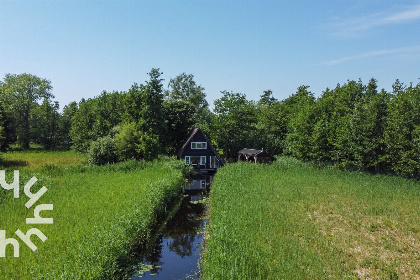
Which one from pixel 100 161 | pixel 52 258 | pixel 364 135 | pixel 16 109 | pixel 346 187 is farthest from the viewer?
pixel 16 109

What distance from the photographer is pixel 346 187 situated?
2339cm

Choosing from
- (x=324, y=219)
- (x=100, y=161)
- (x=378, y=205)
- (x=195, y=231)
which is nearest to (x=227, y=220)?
(x=195, y=231)

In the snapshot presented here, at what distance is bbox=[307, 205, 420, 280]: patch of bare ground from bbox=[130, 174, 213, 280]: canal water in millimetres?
6653

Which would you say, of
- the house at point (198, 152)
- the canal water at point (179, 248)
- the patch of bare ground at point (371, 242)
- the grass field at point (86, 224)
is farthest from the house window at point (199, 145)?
the patch of bare ground at point (371, 242)

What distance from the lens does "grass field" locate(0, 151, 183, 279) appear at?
29.7ft

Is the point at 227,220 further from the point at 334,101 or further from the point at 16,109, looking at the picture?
the point at 16,109

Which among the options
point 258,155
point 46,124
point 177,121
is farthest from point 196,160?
point 46,124

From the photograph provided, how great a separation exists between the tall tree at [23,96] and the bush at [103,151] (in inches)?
1385

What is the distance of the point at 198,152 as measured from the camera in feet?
136

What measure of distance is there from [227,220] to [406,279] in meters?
7.47

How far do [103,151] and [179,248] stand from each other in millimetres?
24726

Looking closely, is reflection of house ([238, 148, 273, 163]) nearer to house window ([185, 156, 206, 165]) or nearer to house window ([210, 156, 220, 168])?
house window ([210, 156, 220, 168])

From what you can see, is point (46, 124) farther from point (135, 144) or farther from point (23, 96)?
point (135, 144)

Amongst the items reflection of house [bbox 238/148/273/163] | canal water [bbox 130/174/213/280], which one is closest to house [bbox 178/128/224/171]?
reflection of house [bbox 238/148/273/163]
